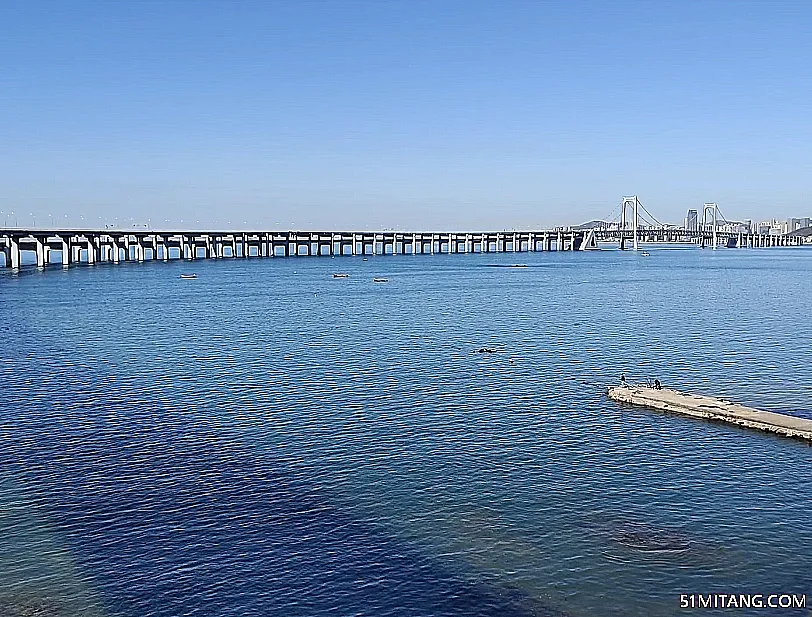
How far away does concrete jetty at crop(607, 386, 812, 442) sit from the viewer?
3909 centimetres

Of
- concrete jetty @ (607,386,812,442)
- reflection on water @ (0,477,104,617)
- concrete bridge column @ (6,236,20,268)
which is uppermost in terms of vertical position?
concrete bridge column @ (6,236,20,268)

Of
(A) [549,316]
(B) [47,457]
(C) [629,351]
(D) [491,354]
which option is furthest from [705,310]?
(B) [47,457]

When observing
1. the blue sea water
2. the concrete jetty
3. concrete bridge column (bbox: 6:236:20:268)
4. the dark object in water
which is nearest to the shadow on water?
the blue sea water

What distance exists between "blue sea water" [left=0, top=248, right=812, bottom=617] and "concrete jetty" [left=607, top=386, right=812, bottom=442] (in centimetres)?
88

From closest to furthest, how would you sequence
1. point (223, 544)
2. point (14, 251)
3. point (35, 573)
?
1. point (35, 573)
2. point (223, 544)
3. point (14, 251)

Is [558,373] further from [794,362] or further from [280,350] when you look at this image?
[280,350]

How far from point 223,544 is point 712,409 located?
26.4 m

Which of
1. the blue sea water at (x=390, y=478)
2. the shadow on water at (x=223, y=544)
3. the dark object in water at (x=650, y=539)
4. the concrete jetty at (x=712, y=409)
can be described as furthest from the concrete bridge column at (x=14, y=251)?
the dark object in water at (x=650, y=539)

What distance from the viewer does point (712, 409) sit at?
4275 cm

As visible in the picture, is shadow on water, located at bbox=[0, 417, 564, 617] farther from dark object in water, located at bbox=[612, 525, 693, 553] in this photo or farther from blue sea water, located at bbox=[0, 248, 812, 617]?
dark object in water, located at bbox=[612, 525, 693, 553]

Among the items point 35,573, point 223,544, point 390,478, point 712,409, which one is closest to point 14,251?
point 712,409

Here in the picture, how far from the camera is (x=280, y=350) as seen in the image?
6700 centimetres

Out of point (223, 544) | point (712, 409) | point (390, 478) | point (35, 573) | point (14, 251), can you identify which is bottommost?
point (35, 573)

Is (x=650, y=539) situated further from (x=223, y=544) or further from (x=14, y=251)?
(x=14, y=251)
